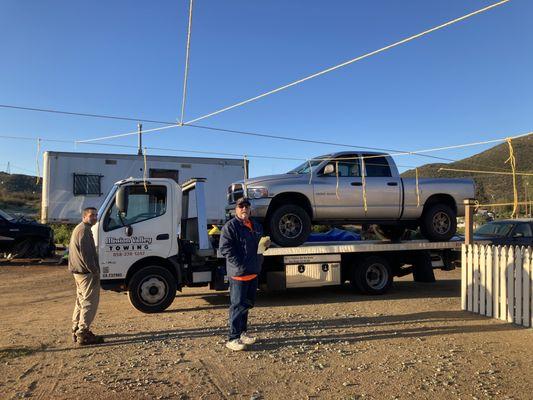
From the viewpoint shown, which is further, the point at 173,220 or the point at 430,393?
the point at 173,220

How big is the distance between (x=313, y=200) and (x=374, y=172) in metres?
1.57

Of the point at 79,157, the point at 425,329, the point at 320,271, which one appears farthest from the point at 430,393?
the point at 79,157

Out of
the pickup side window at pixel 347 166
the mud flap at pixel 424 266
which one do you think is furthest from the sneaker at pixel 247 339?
the mud flap at pixel 424 266

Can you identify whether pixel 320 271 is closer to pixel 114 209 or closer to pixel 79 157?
pixel 114 209

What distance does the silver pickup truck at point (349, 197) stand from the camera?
30.5ft

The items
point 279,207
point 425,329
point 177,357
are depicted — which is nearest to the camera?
point 177,357

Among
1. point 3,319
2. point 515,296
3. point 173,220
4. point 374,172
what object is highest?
→ point 374,172

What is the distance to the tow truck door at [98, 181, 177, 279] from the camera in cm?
822

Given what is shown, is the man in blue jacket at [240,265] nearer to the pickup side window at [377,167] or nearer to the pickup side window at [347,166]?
the pickup side window at [347,166]

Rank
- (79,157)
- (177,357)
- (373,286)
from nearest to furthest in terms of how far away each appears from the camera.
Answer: (177,357), (373,286), (79,157)

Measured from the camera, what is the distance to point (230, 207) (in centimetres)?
979

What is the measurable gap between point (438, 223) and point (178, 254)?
554cm

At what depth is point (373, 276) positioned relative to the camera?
1023 centimetres

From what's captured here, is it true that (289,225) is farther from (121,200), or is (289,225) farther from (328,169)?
(121,200)
